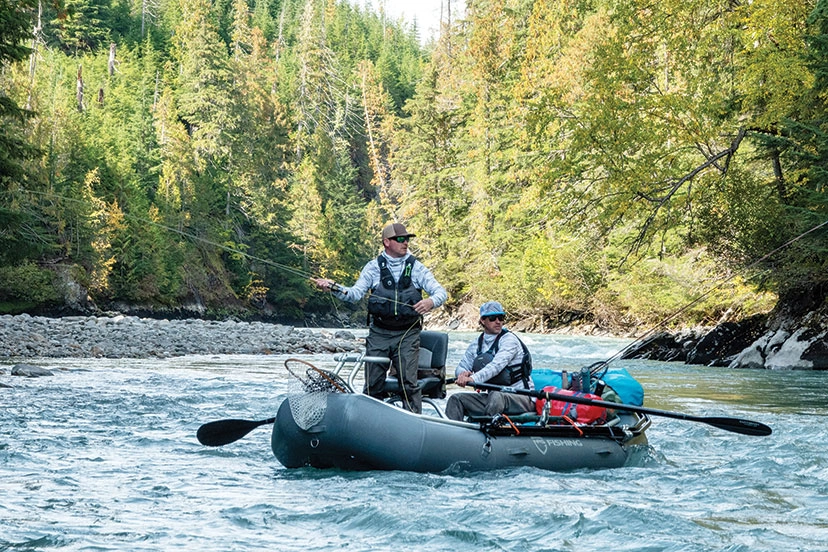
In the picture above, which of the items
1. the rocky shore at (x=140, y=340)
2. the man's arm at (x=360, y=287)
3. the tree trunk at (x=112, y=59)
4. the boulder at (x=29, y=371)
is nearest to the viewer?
the man's arm at (x=360, y=287)

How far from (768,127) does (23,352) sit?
638 inches

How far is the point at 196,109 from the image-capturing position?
6425 cm

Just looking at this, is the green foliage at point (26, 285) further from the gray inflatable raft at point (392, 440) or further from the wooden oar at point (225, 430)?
the gray inflatable raft at point (392, 440)

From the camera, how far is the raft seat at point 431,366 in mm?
8586

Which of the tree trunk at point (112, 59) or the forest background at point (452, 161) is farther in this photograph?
the tree trunk at point (112, 59)

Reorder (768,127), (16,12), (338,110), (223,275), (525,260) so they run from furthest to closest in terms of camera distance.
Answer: (338,110) < (223,275) < (525,260) < (768,127) < (16,12)

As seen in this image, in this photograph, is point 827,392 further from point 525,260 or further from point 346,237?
point 346,237

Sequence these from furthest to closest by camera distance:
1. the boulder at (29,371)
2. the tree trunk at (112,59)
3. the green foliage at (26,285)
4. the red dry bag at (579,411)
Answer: the tree trunk at (112,59) < the green foliage at (26,285) < the boulder at (29,371) < the red dry bag at (579,411)

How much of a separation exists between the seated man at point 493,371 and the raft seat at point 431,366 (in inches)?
6.8

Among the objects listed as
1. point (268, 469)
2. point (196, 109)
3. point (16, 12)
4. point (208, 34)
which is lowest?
point (268, 469)

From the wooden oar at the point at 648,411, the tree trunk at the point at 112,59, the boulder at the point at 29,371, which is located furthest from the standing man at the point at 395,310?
the tree trunk at the point at 112,59

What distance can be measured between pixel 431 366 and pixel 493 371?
56cm

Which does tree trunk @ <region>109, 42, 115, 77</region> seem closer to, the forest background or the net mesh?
the forest background

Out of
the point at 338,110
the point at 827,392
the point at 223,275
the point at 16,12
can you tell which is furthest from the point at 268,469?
the point at 338,110
